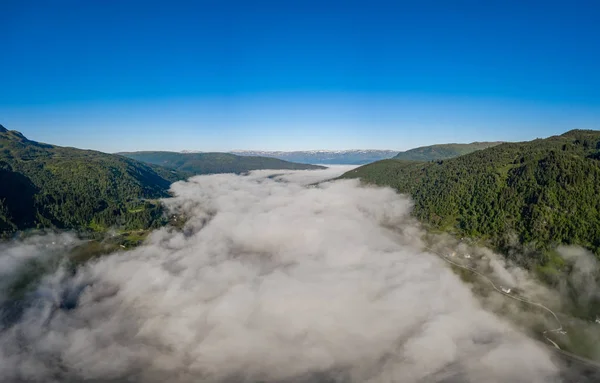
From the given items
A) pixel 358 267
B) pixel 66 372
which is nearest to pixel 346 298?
pixel 358 267

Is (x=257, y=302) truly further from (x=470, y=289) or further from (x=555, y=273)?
(x=555, y=273)

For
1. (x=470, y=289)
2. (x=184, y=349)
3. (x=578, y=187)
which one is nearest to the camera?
(x=184, y=349)

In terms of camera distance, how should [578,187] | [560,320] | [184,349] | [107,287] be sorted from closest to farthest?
1. [184,349]
2. [560,320]
3. [107,287]
4. [578,187]

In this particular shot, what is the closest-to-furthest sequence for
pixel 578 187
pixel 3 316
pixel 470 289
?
pixel 3 316 → pixel 470 289 → pixel 578 187

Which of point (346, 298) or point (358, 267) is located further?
point (358, 267)

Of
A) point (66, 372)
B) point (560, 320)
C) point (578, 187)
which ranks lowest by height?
point (66, 372)

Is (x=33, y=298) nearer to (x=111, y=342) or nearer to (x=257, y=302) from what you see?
(x=111, y=342)

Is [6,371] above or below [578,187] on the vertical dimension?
below

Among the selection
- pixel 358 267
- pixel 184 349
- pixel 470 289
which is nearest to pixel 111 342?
pixel 184 349

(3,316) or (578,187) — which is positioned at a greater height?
(578,187)
